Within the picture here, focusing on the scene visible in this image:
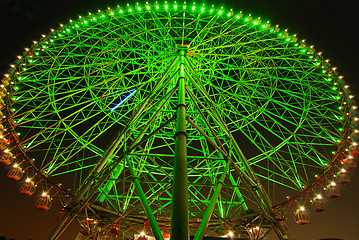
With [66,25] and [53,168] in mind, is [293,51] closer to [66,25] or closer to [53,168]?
[66,25]

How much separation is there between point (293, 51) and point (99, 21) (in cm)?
1495

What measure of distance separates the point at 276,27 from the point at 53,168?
19177 millimetres

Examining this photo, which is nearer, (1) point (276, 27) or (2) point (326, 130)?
(2) point (326, 130)

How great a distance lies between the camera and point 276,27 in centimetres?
2100

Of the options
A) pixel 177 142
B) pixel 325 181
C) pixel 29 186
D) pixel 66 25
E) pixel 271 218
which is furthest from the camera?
A: pixel 66 25

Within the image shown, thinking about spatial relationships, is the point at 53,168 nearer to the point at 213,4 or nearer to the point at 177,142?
the point at 177,142

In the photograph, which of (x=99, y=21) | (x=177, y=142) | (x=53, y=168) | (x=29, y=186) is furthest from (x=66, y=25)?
(x=177, y=142)

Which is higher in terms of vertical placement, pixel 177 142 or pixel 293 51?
pixel 293 51

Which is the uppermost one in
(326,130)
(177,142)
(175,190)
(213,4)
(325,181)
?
(213,4)

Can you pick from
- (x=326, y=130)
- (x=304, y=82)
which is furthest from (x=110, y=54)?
(x=326, y=130)

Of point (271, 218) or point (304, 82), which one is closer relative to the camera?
point (271, 218)

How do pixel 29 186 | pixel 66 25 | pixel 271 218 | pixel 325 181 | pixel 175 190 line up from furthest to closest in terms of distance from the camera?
pixel 66 25, pixel 325 181, pixel 29 186, pixel 271 218, pixel 175 190

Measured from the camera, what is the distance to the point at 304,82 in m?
20.4

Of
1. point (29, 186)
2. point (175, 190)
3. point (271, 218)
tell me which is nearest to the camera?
point (175, 190)
